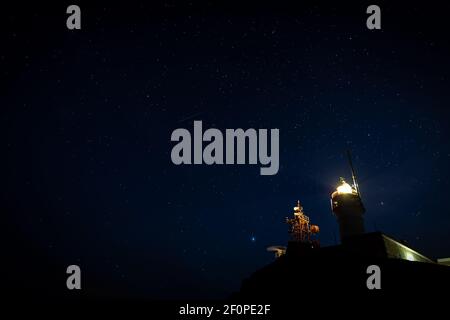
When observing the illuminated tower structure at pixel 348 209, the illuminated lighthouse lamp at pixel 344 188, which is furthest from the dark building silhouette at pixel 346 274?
the illuminated lighthouse lamp at pixel 344 188

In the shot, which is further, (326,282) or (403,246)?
(403,246)

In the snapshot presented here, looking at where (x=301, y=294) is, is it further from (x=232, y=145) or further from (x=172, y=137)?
(x=172, y=137)

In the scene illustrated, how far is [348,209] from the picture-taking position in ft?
101

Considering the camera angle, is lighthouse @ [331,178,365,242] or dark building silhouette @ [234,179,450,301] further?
lighthouse @ [331,178,365,242]

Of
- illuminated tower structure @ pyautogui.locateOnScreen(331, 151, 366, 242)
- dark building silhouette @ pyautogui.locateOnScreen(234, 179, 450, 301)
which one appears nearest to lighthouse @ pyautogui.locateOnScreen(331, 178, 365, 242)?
illuminated tower structure @ pyautogui.locateOnScreen(331, 151, 366, 242)

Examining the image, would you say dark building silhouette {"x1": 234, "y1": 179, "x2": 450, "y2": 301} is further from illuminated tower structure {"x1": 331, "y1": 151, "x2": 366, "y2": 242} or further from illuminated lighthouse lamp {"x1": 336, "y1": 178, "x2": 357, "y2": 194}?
illuminated lighthouse lamp {"x1": 336, "y1": 178, "x2": 357, "y2": 194}

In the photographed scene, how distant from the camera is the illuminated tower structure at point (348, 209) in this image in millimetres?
29062

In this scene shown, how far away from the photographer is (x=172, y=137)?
15.6m

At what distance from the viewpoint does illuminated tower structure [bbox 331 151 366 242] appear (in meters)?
29.1
